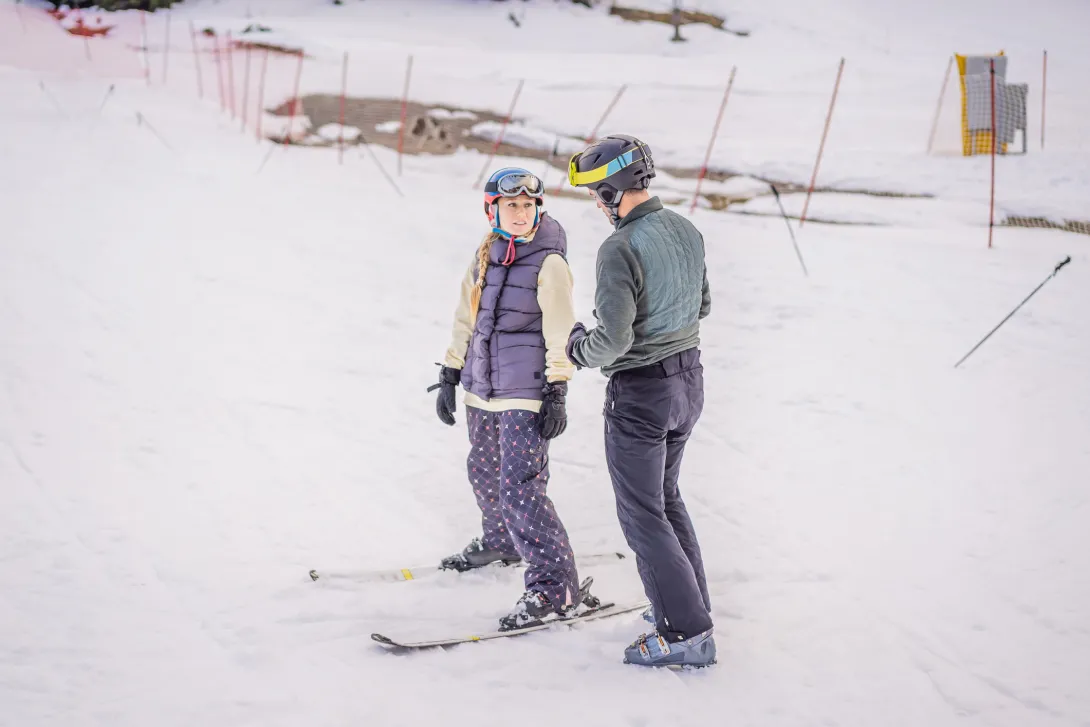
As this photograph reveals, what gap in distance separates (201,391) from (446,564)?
2.65m

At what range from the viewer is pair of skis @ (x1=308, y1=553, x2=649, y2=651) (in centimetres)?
316

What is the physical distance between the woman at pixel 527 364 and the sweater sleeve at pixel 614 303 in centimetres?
46

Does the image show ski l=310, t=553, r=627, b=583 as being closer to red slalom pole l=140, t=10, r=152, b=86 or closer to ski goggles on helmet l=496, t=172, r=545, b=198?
ski goggles on helmet l=496, t=172, r=545, b=198

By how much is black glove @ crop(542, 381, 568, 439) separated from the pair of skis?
0.75 m

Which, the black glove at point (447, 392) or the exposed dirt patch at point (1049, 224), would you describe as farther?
the exposed dirt patch at point (1049, 224)

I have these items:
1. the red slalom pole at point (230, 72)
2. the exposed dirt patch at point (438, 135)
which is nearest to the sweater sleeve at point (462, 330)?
the exposed dirt patch at point (438, 135)

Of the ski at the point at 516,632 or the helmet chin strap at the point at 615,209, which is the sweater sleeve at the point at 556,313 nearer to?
the helmet chin strap at the point at 615,209

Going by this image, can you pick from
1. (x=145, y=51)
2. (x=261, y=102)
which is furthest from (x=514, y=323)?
(x=145, y=51)

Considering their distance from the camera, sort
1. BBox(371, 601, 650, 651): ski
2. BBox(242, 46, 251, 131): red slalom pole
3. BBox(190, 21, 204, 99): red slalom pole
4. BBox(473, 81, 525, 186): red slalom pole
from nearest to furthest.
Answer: BBox(371, 601, 650, 651): ski < BBox(473, 81, 525, 186): red slalom pole < BBox(242, 46, 251, 131): red slalom pole < BBox(190, 21, 204, 99): red slalom pole

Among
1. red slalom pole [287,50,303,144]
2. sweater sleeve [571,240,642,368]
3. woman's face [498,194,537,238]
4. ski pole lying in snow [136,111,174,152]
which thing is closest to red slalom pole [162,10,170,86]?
red slalom pole [287,50,303,144]

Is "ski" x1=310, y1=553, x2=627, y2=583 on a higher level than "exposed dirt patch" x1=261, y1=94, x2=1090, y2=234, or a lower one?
lower

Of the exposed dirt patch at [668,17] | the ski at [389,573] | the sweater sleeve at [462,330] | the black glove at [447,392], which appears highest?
the exposed dirt patch at [668,17]

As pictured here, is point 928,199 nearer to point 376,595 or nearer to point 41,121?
point 376,595

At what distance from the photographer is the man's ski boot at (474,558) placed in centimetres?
384
